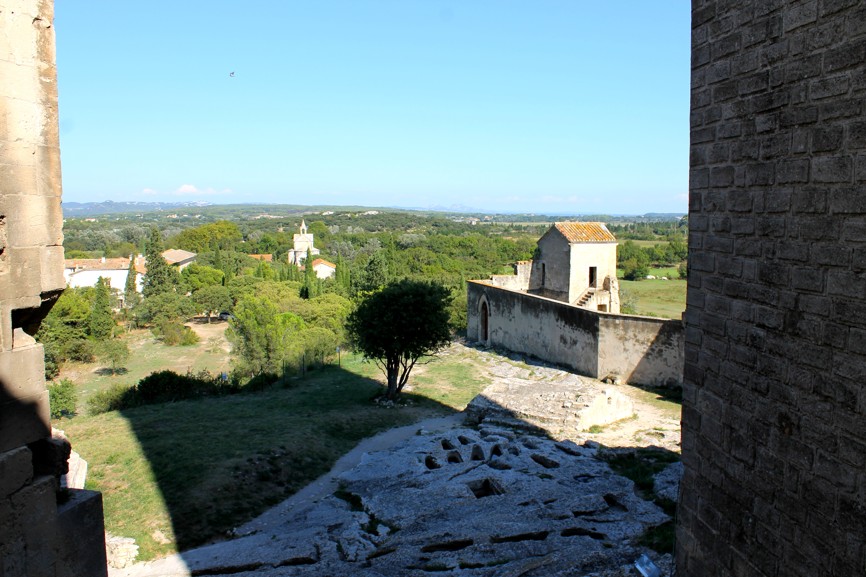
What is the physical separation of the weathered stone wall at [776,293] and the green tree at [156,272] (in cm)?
4718

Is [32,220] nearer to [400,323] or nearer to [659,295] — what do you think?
[400,323]

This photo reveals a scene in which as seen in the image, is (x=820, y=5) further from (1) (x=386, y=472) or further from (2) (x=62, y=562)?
(1) (x=386, y=472)

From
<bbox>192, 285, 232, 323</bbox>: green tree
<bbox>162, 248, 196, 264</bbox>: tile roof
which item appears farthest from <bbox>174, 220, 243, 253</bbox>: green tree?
<bbox>192, 285, 232, 323</bbox>: green tree

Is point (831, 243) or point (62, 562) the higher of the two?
point (831, 243)

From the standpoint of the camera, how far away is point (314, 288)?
43.6 metres

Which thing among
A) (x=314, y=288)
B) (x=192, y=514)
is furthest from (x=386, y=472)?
(x=314, y=288)

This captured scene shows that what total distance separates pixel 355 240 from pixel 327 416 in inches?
3732

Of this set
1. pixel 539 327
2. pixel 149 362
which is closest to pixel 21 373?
pixel 539 327

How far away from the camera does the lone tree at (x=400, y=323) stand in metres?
16.1

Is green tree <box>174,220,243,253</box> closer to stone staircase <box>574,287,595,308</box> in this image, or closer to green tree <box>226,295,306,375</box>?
green tree <box>226,295,306,375</box>

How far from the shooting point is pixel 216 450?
36.1 feet

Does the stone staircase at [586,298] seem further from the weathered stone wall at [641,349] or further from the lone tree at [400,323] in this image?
the lone tree at [400,323]

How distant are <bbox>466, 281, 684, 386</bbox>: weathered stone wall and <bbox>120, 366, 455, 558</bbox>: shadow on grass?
4.92 m

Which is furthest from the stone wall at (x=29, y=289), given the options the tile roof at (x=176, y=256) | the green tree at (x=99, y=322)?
the tile roof at (x=176, y=256)
